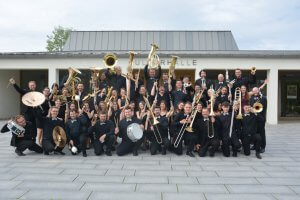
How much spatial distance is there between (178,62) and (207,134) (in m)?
7.42

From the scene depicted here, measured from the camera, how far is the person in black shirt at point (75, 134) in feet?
27.9

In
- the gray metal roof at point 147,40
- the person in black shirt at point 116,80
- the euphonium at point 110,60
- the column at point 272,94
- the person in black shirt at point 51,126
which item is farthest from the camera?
the gray metal roof at point 147,40

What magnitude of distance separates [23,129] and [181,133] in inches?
153

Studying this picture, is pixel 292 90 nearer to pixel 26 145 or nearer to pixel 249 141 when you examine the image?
pixel 249 141

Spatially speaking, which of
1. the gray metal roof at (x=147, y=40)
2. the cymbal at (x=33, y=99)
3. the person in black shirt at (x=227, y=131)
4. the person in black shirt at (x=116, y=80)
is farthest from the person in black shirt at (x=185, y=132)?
the gray metal roof at (x=147, y=40)

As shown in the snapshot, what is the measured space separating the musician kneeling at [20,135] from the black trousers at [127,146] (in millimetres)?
2008

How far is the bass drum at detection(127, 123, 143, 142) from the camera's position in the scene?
335 inches

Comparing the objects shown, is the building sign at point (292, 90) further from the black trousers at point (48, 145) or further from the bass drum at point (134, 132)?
the black trousers at point (48, 145)

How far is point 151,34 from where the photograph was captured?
23.5 m

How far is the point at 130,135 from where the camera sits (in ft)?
28.0

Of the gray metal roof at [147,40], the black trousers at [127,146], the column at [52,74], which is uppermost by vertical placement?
the gray metal roof at [147,40]

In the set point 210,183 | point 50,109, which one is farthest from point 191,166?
point 50,109

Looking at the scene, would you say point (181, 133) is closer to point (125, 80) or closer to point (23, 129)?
point (125, 80)

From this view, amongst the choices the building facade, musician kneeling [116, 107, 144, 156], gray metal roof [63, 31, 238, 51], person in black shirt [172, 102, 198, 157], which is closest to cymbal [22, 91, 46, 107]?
musician kneeling [116, 107, 144, 156]
